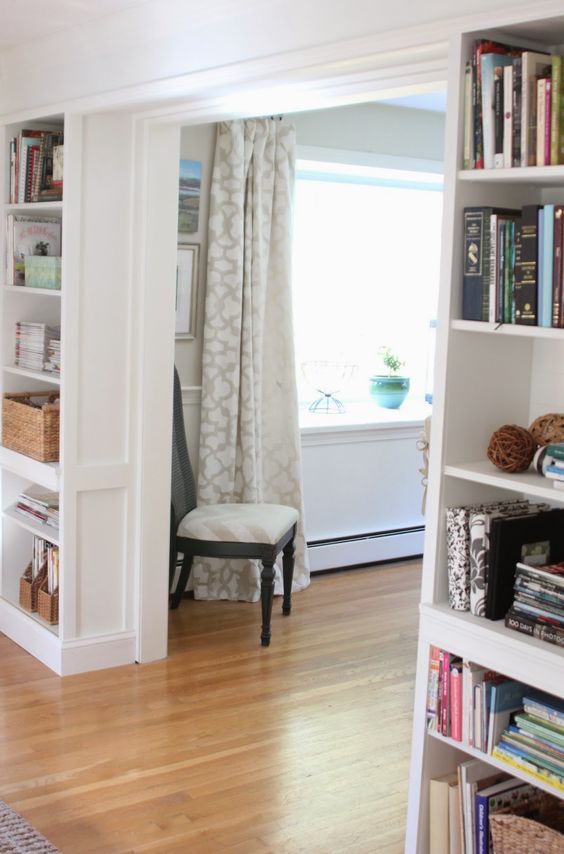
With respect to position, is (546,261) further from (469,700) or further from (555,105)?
(469,700)

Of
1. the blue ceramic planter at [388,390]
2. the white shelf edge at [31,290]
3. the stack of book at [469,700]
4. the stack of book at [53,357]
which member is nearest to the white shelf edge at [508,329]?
the stack of book at [469,700]

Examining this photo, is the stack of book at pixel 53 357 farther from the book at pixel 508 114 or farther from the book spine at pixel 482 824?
the book spine at pixel 482 824

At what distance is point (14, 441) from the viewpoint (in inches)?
176

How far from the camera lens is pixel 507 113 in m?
2.38

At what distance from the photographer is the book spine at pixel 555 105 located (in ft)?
7.49

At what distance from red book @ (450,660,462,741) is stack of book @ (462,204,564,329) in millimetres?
862

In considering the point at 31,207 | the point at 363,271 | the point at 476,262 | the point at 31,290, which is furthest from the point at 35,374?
the point at 363,271

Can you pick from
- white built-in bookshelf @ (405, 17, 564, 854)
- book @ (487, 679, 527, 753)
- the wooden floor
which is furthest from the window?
book @ (487, 679, 527, 753)

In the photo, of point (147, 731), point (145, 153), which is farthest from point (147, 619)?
point (145, 153)

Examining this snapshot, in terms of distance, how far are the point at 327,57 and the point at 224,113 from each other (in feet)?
2.98

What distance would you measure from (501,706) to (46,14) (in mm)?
2780

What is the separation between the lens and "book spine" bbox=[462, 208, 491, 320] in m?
2.49

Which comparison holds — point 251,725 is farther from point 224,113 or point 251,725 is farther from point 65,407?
point 224,113

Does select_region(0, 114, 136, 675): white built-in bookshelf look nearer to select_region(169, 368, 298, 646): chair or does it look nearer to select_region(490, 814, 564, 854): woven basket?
select_region(169, 368, 298, 646): chair
